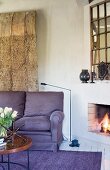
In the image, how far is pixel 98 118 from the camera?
16.2 ft

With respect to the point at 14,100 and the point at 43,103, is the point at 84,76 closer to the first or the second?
the point at 43,103

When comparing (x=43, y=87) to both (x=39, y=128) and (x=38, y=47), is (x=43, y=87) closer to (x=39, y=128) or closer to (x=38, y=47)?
(x=38, y=47)

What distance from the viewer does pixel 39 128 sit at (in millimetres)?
4457

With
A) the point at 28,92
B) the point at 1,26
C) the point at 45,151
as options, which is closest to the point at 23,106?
the point at 28,92

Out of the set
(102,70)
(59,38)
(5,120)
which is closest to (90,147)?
(102,70)

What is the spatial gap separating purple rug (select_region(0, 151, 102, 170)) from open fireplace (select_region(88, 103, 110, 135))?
576mm

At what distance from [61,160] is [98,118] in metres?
1.25

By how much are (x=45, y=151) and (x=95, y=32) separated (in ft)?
7.47

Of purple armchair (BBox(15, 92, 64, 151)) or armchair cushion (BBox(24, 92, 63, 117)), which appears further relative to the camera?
armchair cushion (BBox(24, 92, 63, 117))

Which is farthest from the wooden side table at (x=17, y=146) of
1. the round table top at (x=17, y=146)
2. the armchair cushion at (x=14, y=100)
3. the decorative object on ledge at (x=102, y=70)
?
the decorative object on ledge at (x=102, y=70)

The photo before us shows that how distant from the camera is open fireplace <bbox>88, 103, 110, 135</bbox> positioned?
480 centimetres

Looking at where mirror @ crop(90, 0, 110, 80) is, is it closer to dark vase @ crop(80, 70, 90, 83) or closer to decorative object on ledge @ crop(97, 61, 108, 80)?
decorative object on ledge @ crop(97, 61, 108, 80)

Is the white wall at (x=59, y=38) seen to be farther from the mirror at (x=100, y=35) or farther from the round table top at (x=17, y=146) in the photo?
the round table top at (x=17, y=146)

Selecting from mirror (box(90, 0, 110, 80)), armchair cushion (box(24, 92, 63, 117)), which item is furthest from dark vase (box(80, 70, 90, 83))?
armchair cushion (box(24, 92, 63, 117))
